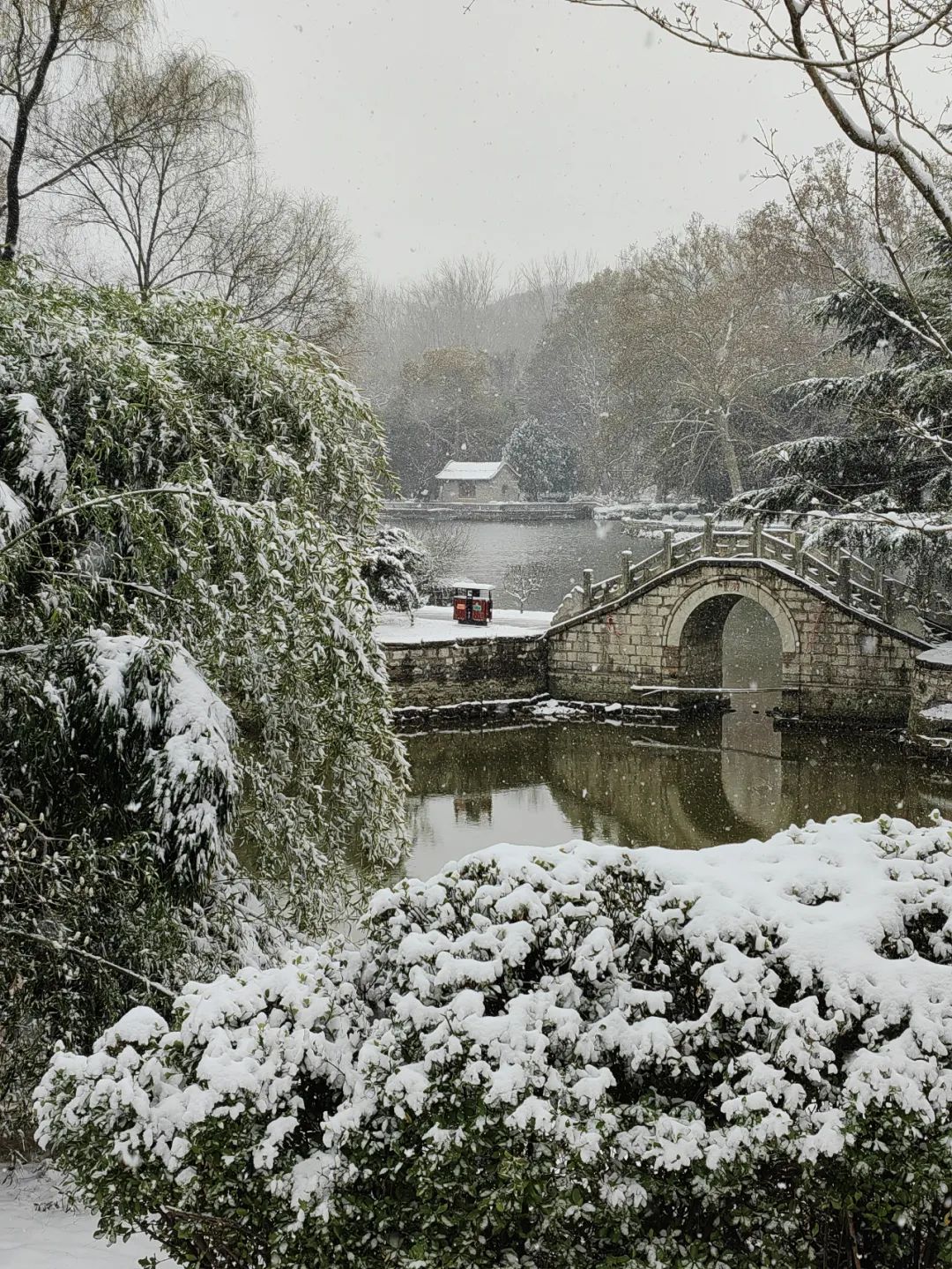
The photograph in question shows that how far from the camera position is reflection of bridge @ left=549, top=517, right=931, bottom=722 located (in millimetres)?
19203

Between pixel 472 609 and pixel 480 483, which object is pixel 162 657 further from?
pixel 480 483

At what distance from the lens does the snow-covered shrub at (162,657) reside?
15.7 feet

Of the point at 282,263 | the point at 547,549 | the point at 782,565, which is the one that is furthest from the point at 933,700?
the point at 547,549

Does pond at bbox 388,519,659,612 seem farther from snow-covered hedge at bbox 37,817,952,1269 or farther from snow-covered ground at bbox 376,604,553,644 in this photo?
snow-covered hedge at bbox 37,817,952,1269

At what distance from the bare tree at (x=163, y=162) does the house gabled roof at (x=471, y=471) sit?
29.1m

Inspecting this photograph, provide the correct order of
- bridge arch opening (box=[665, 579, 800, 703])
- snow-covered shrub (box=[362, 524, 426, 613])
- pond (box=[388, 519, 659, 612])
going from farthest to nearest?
pond (box=[388, 519, 659, 612]), snow-covered shrub (box=[362, 524, 426, 613]), bridge arch opening (box=[665, 579, 800, 703])

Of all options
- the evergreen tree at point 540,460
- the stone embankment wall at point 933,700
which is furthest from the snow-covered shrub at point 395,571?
the evergreen tree at point 540,460

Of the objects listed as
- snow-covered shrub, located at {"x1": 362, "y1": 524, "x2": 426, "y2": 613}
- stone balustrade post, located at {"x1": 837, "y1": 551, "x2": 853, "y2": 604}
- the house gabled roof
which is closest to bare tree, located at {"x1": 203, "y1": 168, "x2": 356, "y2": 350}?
snow-covered shrub, located at {"x1": 362, "y1": 524, "x2": 426, "y2": 613}

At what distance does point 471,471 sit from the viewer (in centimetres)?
4834

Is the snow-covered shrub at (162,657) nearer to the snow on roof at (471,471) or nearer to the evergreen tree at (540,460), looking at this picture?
the snow on roof at (471,471)

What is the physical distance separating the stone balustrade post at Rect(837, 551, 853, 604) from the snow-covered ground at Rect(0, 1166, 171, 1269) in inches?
686

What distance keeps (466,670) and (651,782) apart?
535cm

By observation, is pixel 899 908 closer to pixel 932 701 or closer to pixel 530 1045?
pixel 530 1045

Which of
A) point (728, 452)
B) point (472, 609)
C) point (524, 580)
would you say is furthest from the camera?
point (728, 452)
